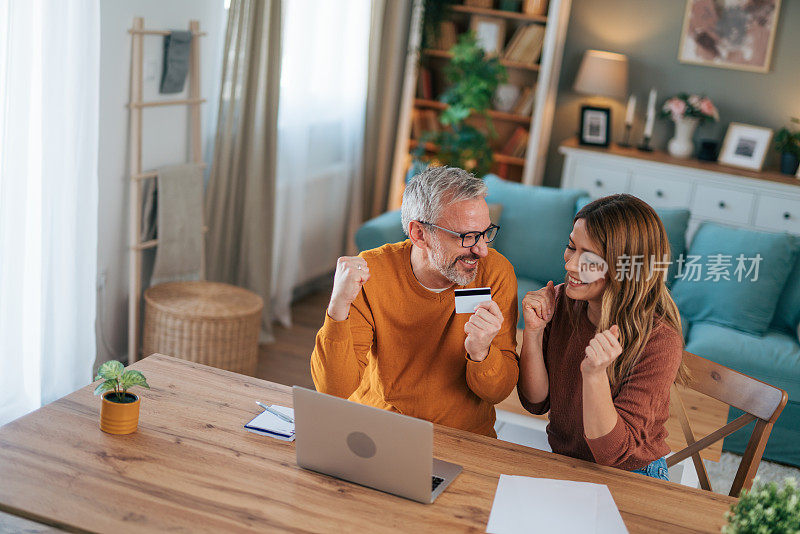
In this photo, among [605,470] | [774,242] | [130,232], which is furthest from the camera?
[774,242]

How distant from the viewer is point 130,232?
125 inches

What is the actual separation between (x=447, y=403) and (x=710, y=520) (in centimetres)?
66

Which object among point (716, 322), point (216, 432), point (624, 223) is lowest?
point (716, 322)

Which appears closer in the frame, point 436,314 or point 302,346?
point 436,314

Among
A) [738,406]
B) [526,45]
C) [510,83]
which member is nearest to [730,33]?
[526,45]

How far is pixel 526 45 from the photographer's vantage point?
5078 millimetres

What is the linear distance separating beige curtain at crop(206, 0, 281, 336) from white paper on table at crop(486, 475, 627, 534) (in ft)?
8.08

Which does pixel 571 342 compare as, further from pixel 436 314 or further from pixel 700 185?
pixel 700 185

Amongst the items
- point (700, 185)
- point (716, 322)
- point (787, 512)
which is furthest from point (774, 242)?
point (787, 512)

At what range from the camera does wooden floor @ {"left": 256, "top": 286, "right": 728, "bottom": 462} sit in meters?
2.49

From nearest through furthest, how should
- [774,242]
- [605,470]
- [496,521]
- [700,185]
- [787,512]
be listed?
[787,512]
[496,521]
[605,470]
[774,242]
[700,185]

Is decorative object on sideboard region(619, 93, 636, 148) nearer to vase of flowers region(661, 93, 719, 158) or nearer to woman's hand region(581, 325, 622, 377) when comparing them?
vase of flowers region(661, 93, 719, 158)

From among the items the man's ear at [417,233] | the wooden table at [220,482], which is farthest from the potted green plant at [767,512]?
the man's ear at [417,233]

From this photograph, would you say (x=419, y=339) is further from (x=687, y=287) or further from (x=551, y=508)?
(x=687, y=287)
